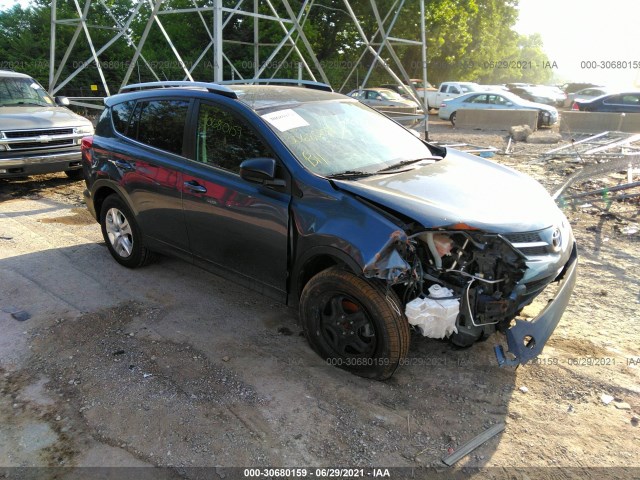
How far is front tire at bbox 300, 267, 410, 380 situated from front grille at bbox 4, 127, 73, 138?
21.5 feet

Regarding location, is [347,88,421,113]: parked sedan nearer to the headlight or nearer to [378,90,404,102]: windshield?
[378,90,404,102]: windshield

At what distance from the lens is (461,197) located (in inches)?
131

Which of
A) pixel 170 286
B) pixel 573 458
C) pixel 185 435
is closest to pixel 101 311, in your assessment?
pixel 170 286

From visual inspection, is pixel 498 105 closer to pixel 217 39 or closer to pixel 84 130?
pixel 217 39

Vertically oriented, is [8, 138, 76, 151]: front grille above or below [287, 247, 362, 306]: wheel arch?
above

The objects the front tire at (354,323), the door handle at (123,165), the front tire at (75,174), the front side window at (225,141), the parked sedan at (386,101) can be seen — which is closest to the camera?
the front tire at (354,323)

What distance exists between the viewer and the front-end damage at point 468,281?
9.63ft

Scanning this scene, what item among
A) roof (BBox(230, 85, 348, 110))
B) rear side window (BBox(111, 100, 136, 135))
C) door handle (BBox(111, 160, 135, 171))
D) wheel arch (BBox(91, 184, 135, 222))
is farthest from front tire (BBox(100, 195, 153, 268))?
roof (BBox(230, 85, 348, 110))

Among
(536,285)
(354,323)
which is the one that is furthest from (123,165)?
(536,285)

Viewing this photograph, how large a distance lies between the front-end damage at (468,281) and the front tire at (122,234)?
9.38 feet

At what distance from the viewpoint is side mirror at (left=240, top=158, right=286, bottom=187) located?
3.35 meters

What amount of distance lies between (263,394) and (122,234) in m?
2.75

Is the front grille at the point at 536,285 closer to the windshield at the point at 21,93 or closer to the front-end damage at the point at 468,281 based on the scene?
the front-end damage at the point at 468,281

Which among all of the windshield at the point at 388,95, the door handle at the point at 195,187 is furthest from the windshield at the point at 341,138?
the windshield at the point at 388,95
